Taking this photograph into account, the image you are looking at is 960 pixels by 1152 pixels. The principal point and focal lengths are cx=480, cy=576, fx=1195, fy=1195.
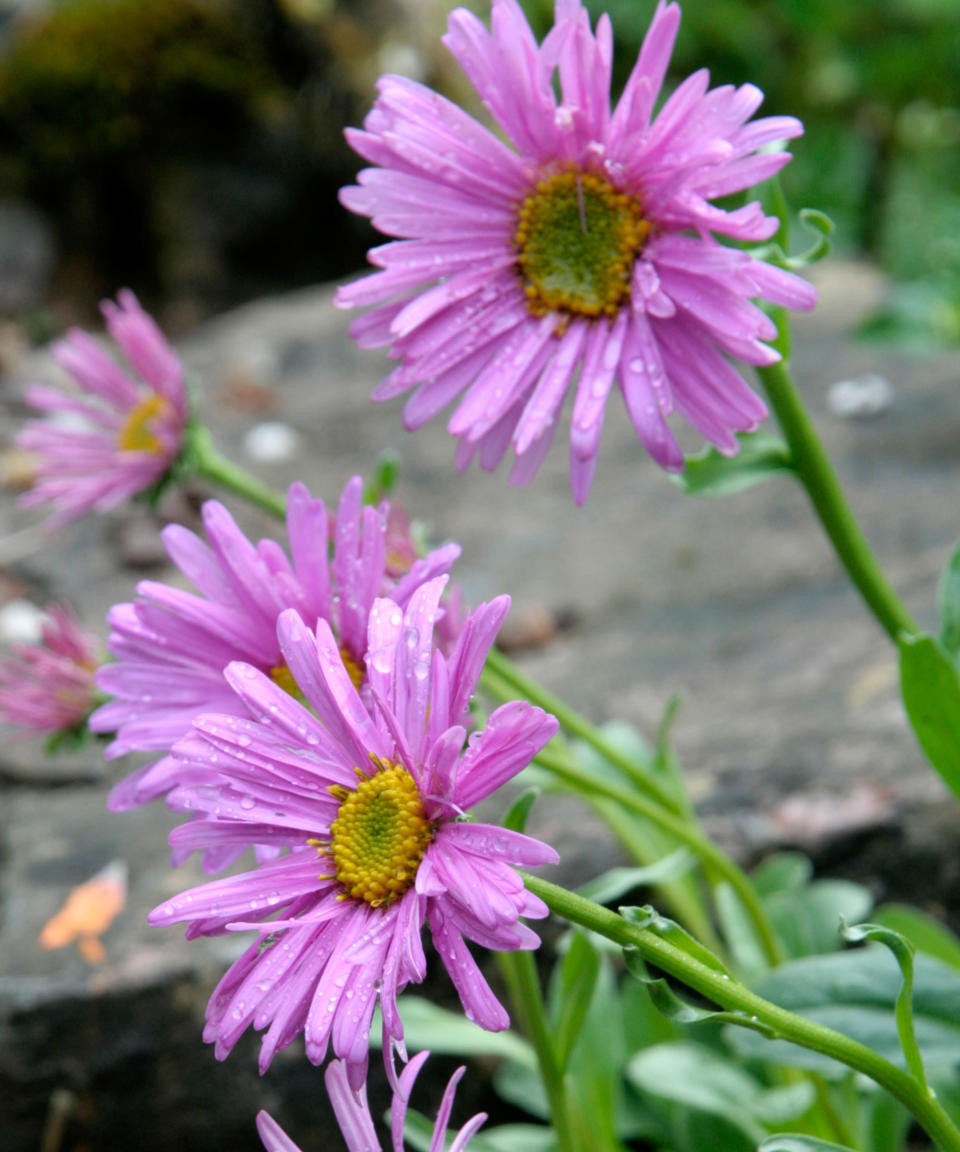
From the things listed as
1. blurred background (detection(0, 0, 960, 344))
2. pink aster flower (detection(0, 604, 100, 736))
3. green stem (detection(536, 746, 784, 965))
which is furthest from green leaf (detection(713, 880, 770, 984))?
blurred background (detection(0, 0, 960, 344))

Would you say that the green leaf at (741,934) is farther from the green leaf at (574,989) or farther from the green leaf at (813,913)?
the green leaf at (574,989)

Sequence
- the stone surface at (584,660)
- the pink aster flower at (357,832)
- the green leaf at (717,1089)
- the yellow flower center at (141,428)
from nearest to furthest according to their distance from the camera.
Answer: the pink aster flower at (357,832) < the green leaf at (717,1089) < the yellow flower center at (141,428) < the stone surface at (584,660)

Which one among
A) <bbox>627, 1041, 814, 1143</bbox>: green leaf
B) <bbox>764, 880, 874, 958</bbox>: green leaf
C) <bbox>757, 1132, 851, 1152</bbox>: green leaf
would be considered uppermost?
<bbox>757, 1132, 851, 1152</bbox>: green leaf

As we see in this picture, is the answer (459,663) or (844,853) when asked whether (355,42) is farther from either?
(459,663)

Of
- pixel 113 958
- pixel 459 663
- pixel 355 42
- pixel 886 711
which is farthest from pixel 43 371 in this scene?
pixel 459 663

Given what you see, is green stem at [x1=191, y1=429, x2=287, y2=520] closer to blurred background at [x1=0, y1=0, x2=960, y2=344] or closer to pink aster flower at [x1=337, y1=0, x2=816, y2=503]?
pink aster flower at [x1=337, y1=0, x2=816, y2=503]

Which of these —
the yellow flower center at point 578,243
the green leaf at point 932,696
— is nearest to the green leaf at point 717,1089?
the green leaf at point 932,696
